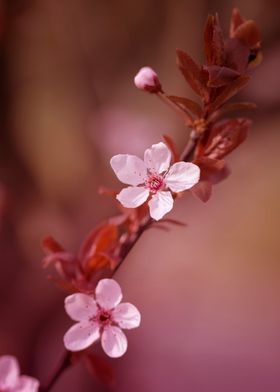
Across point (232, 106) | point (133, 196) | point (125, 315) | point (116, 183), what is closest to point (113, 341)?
point (125, 315)

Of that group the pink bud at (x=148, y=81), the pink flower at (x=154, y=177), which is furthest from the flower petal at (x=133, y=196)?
the pink bud at (x=148, y=81)

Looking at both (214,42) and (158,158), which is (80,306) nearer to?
(158,158)

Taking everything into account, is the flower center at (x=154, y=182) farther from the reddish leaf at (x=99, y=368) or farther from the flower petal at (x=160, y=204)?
the reddish leaf at (x=99, y=368)

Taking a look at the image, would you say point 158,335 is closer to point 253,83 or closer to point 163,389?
point 163,389

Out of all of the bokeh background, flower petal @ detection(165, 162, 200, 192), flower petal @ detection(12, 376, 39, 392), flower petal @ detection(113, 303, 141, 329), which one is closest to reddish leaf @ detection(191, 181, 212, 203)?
flower petal @ detection(165, 162, 200, 192)

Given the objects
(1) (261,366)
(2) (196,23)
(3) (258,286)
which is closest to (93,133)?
(2) (196,23)

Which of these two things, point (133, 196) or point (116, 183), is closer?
point (133, 196)

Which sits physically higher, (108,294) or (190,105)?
(190,105)
